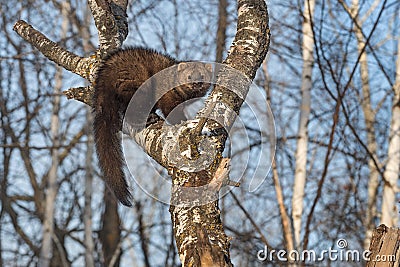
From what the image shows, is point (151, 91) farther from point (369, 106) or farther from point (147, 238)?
point (147, 238)

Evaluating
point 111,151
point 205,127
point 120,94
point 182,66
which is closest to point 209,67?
point 182,66

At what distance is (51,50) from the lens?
3471 mm

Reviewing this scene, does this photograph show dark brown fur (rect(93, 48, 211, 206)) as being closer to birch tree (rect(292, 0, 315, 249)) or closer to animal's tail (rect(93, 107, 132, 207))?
animal's tail (rect(93, 107, 132, 207))

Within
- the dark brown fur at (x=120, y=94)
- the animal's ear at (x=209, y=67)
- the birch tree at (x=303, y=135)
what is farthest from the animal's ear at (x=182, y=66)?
the birch tree at (x=303, y=135)

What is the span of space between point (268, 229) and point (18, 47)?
337 cm

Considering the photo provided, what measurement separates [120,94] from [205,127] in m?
1.21

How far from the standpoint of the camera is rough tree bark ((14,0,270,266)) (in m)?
2.14

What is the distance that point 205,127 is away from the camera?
8.26 feet

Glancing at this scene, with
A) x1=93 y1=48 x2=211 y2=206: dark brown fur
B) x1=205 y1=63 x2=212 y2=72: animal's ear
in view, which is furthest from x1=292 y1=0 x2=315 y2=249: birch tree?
x1=93 y1=48 x2=211 y2=206: dark brown fur

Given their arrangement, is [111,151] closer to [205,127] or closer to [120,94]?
[120,94]

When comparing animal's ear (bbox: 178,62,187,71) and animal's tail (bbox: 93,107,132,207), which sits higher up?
animal's ear (bbox: 178,62,187,71)

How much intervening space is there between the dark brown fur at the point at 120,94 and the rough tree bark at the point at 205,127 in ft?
0.37

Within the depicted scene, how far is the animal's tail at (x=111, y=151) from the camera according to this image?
3008 millimetres

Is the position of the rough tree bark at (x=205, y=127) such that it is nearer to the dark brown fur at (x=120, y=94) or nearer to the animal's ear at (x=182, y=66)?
the dark brown fur at (x=120, y=94)
